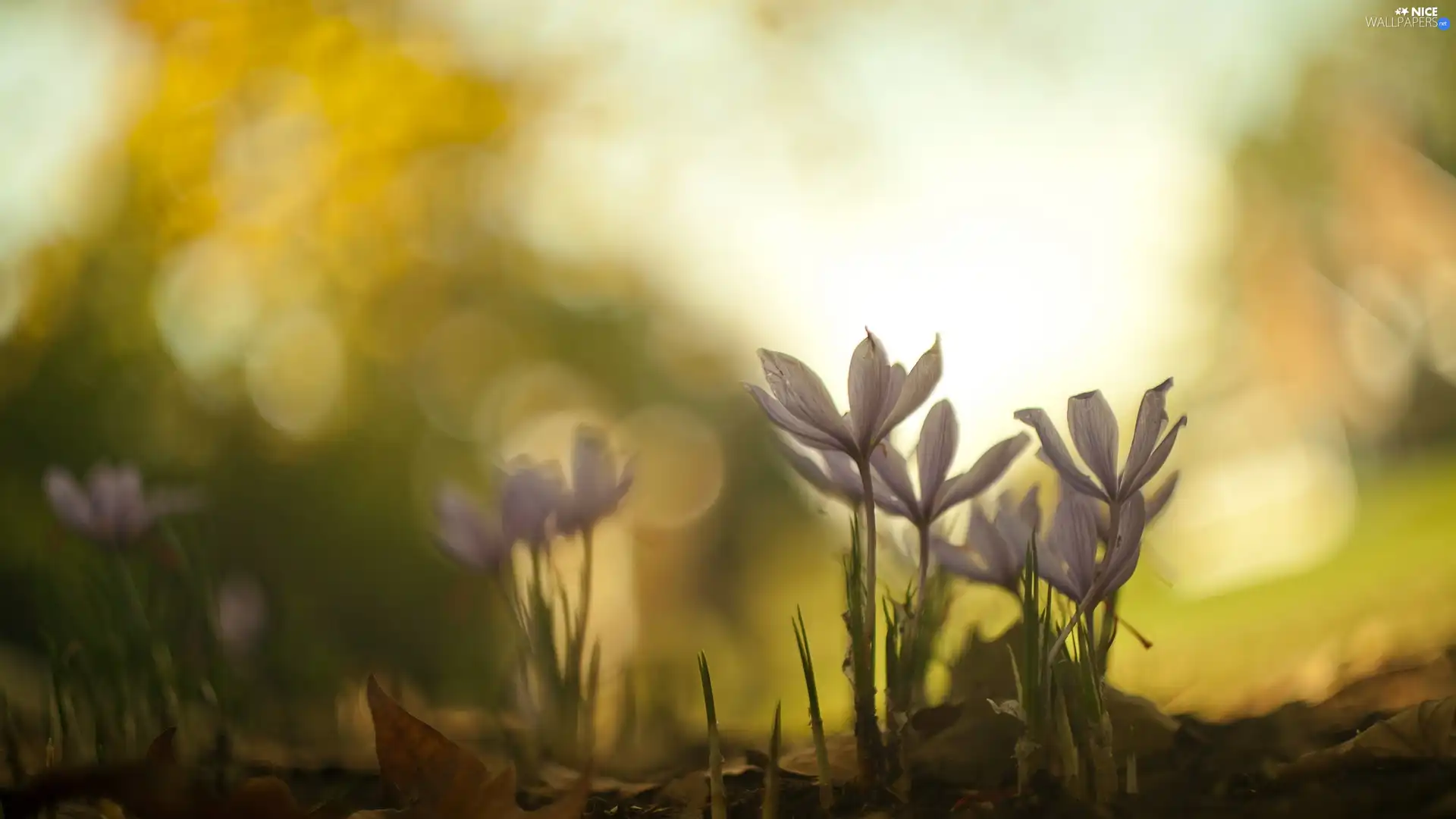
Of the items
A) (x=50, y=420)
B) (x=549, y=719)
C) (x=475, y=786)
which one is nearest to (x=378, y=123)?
(x=50, y=420)

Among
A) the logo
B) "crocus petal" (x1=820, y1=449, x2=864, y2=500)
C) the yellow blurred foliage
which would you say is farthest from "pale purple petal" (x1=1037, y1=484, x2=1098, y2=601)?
the yellow blurred foliage

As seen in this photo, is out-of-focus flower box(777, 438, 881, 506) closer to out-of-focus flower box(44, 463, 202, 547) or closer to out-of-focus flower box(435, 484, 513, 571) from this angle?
out-of-focus flower box(435, 484, 513, 571)

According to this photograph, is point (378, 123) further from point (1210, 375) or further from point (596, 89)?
point (1210, 375)

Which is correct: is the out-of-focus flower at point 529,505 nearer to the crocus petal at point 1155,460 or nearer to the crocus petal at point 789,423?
the crocus petal at point 789,423

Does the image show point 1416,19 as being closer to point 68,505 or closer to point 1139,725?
point 1139,725

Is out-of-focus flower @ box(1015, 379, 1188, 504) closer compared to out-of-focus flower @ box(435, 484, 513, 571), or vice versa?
out-of-focus flower @ box(1015, 379, 1188, 504)

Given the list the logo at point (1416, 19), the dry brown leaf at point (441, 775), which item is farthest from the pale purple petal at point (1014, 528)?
the logo at point (1416, 19)
